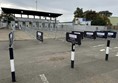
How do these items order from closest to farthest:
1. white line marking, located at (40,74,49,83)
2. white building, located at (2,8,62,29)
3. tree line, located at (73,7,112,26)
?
white line marking, located at (40,74,49,83) → white building, located at (2,8,62,29) → tree line, located at (73,7,112,26)

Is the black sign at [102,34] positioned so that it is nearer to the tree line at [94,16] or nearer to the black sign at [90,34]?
the black sign at [90,34]

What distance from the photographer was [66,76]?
5953mm

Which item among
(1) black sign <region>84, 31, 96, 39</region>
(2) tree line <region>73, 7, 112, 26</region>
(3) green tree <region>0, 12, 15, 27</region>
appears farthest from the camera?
(3) green tree <region>0, 12, 15, 27</region>

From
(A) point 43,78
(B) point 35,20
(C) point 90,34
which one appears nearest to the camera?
(A) point 43,78

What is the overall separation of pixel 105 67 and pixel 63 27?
52.8 metres

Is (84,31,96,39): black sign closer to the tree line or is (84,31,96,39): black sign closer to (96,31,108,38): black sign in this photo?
(96,31,108,38): black sign

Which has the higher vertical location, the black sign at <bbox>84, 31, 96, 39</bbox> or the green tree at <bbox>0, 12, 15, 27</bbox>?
the green tree at <bbox>0, 12, 15, 27</bbox>

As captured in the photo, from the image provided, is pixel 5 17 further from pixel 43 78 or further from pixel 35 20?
pixel 43 78

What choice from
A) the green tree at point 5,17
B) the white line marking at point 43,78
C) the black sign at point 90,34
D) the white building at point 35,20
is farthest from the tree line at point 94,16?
the white line marking at point 43,78

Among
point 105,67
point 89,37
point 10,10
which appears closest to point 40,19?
point 10,10

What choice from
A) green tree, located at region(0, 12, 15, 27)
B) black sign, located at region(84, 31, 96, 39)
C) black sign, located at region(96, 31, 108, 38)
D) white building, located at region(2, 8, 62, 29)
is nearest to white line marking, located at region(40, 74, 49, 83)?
black sign, located at region(84, 31, 96, 39)

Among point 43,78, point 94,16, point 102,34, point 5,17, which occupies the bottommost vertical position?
point 43,78

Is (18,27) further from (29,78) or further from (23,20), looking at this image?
(29,78)

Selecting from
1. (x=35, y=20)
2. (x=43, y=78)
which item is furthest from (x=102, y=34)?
(x=35, y=20)
